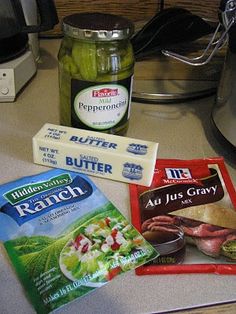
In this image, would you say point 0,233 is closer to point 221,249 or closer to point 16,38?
point 221,249

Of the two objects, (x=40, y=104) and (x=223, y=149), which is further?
(x=40, y=104)

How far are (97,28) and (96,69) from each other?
56mm

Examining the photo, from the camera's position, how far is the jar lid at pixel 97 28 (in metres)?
Answer: 0.53

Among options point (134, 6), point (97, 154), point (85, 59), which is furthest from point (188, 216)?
point (134, 6)

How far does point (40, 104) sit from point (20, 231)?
13.8 inches

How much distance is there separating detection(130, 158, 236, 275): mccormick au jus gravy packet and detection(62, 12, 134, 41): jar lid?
200mm

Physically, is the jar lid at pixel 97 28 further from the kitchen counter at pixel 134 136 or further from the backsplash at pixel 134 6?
the backsplash at pixel 134 6

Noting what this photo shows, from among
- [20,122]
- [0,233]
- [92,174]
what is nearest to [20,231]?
[0,233]

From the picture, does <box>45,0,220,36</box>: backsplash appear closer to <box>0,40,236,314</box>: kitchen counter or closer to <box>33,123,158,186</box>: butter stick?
<box>0,40,236,314</box>: kitchen counter

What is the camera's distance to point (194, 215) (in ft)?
1.68

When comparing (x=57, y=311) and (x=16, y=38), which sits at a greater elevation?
(x=16, y=38)

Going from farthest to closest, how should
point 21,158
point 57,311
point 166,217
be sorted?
point 21,158 → point 166,217 → point 57,311

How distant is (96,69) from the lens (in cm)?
56

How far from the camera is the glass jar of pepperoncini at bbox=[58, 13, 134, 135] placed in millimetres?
542
